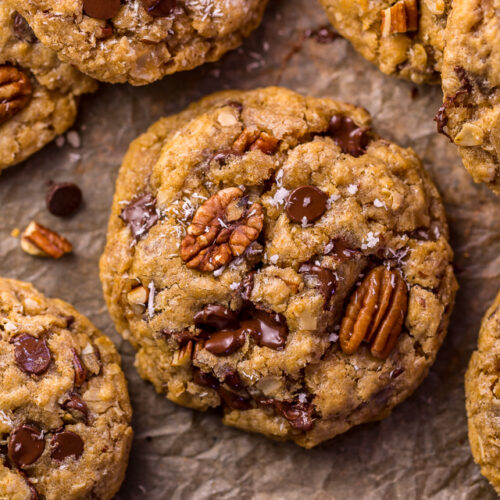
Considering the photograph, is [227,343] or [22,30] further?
[22,30]

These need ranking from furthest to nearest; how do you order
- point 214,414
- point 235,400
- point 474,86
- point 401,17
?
point 214,414
point 235,400
point 401,17
point 474,86

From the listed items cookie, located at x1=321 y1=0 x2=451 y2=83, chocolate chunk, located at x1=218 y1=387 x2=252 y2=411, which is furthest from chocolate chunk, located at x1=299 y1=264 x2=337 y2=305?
cookie, located at x1=321 y1=0 x2=451 y2=83

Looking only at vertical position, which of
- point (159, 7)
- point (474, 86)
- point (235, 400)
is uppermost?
point (474, 86)

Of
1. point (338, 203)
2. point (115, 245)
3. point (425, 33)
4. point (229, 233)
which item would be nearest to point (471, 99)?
point (425, 33)

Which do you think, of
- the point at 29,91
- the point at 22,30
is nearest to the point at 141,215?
the point at 29,91

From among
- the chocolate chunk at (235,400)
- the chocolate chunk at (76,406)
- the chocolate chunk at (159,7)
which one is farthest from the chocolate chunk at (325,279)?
the chocolate chunk at (159,7)

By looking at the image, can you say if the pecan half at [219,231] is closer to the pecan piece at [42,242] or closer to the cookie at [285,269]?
the cookie at [285,269]

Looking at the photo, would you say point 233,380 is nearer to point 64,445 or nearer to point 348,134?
point 64,445

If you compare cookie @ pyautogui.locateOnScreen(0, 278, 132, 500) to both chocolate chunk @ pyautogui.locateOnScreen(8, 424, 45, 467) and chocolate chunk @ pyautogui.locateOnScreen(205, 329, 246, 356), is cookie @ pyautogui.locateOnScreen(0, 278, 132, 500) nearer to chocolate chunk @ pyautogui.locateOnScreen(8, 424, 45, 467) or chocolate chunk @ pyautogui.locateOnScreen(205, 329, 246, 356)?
chocolate chunk @ pyautogui.locateOnScreen(8, 424, 45, 467)
